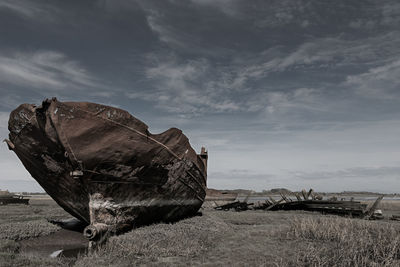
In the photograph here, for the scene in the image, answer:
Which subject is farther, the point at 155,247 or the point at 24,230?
the point at 24,230

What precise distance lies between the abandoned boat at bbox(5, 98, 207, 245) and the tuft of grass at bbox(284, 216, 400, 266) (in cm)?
418

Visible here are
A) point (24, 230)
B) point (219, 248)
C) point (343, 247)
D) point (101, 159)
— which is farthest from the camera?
point (24, 230)

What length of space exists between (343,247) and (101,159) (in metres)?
5.99

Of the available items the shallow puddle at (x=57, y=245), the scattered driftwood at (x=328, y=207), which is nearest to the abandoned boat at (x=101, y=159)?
the shallow puddle at (x=57, y=245)

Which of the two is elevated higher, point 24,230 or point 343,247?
point 343,247

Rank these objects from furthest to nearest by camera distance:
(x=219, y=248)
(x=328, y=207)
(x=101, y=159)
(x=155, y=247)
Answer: (x=328, y=207) < (x=101, y=159) < (x=219, y=248) < (x=155, y=247)

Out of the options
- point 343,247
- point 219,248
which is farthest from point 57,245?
point 343,247

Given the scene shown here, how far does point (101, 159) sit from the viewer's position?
7.02 metres

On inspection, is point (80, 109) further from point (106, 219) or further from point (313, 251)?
point (313, 251)

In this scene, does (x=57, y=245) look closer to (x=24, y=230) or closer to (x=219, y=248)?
(x=24, y=230)

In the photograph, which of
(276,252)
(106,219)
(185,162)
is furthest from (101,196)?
(276,252)

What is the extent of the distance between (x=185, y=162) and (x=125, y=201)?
251 cm

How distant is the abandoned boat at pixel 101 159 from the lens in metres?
6.75

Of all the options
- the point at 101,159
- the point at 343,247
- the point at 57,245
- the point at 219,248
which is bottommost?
the point at 57,245
